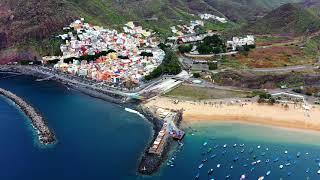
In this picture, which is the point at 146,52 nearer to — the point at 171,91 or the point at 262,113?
the point at 171,91

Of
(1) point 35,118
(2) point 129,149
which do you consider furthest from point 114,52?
(2) point 129,149

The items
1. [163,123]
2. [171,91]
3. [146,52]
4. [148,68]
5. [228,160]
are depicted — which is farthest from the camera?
[146,52]

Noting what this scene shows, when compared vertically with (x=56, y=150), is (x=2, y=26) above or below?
above

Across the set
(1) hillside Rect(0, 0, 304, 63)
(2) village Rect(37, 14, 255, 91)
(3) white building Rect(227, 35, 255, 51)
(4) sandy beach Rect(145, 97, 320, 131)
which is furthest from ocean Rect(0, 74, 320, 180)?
(3) white building Rect(227, 35, 255, 51)

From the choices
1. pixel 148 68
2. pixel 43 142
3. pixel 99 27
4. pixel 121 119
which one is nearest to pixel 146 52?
pixel 148 68

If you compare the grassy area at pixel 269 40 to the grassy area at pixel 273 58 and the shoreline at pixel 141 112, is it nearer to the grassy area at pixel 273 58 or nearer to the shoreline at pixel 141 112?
the grassy area at pixel 273 58

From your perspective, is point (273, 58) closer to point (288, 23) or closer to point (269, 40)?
point (269, 40)

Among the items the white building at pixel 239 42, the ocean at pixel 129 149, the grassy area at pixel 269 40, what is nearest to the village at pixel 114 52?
the white building at pixel 239 42

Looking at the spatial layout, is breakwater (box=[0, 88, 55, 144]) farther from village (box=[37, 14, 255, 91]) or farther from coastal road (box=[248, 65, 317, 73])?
coastal road (box=[248, 65, 317, 73])
